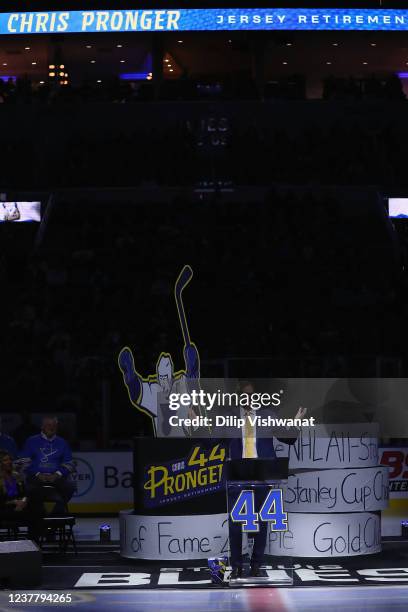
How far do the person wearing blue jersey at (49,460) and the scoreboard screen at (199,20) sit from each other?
18257 millimetres

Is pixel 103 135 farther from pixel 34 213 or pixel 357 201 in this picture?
pixel 357 201

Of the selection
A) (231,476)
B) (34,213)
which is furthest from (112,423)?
(34,213)

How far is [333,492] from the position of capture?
15016 millimetres

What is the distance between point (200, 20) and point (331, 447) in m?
19.8

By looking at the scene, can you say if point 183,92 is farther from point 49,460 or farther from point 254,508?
point 254,508

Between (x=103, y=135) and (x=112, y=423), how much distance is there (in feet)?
46.5

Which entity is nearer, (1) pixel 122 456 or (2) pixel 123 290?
(1) pixel 122 456

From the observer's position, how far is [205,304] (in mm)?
25281

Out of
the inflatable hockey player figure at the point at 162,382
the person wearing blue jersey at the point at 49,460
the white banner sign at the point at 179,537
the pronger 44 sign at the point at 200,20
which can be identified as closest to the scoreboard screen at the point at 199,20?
the pronger 44 sign at the point at 200,20

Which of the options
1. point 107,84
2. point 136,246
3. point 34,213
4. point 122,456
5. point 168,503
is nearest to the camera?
point 168,503

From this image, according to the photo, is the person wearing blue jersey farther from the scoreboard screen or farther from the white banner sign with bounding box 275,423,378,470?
the scoreboard screen

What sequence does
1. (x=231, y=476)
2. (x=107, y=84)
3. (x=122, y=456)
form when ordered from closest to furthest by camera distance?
(x=231, y=476)
(x=122, y=456)
(x=107, y=84)

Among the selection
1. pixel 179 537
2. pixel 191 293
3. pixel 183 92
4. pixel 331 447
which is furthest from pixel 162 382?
pixel 183 92

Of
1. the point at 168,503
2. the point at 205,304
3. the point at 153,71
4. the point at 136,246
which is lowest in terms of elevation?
the point at 168,503
